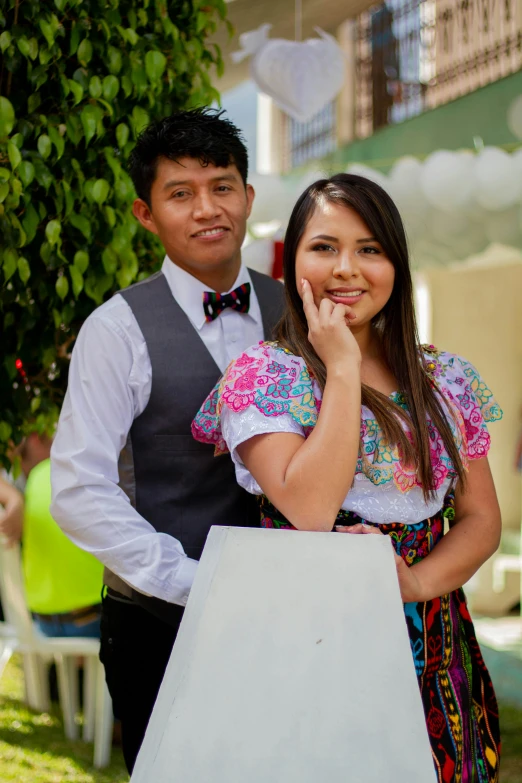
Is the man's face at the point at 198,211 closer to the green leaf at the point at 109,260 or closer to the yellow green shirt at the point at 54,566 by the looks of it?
the green leaf at the point at 109,260

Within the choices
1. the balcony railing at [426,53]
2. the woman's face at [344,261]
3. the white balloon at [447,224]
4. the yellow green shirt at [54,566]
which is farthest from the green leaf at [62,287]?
the balcony railing at [426,53]

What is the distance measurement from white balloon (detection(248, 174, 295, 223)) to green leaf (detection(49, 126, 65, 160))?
210cm

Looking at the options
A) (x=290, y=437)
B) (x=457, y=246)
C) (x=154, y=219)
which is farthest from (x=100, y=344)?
(x=457, y=246)

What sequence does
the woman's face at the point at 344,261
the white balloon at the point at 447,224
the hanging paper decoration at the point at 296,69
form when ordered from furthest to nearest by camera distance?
the white balloon at the point at 447,224 → the hanging paper decoration at the point at 296,69 → the woman's face at the point at 344,261

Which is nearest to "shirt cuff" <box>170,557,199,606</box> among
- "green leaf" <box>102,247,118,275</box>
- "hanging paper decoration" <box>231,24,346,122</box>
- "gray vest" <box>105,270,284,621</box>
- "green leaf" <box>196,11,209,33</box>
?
"gray vest" <box>105,270,284,621</box>

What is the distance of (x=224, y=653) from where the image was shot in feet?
3.58

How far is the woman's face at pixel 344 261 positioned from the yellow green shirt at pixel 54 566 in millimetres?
2073

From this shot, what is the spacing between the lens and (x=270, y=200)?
4098 millimetres

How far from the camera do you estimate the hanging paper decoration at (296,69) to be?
3803 millimetres

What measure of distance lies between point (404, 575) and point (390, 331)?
1.39ft

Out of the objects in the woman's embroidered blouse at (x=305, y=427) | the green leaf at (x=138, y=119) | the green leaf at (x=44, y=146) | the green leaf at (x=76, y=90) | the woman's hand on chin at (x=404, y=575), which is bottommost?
the woman's hand on chin at (x=404, y=575)

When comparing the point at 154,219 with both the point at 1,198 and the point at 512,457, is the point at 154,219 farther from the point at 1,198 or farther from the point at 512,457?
the point at 512,457

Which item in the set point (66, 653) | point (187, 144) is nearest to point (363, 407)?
point (187, 144)

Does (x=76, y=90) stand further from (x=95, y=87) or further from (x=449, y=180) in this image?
(x=449, y=180)
